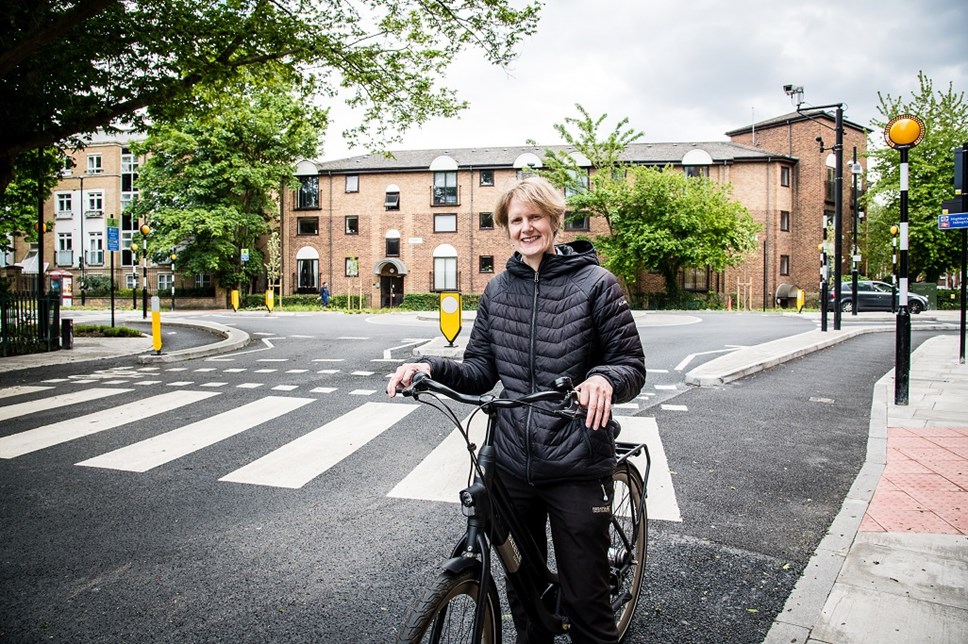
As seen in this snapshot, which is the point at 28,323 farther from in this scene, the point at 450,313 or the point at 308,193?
the point at 308,193

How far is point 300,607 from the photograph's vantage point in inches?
116

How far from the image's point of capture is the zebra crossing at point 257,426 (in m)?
4.84

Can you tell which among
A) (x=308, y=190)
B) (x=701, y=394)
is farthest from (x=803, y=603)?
(x=308, y=190)

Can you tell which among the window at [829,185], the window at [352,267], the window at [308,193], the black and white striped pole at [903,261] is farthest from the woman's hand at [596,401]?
the window at [829,185]

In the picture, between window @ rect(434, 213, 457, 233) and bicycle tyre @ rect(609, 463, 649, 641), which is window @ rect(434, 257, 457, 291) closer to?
window @ rect(434, 213, 457, 233)

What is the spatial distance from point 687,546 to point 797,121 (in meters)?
45.0

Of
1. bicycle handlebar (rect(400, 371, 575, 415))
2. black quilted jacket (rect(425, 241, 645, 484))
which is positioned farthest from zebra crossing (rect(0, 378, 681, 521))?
bicycle handlebar (rect(400, 371, 575, 415))

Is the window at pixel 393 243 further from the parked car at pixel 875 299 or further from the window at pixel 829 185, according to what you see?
the window at pixel 829 185

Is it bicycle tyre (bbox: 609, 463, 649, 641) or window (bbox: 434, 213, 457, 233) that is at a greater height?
window (bbox: 434, 213, 457, 233)

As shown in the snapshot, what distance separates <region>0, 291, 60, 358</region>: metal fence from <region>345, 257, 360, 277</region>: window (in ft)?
88.2

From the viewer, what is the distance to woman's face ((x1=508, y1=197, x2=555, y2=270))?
236 cm

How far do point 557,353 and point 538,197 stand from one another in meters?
0.60

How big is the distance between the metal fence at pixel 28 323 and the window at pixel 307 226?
2959 cm

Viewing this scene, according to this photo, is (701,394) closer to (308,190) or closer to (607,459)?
(607,459)
